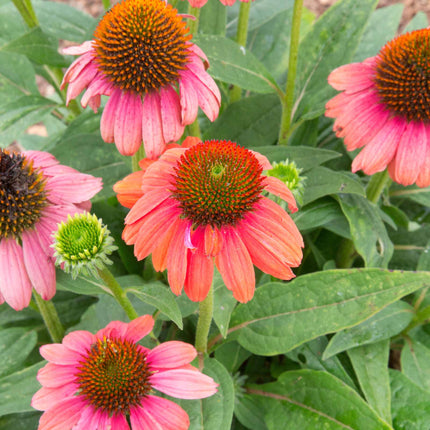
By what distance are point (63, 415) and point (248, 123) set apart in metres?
0.99

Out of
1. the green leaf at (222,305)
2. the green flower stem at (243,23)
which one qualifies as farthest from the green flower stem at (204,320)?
the green flower stem at (243,23)

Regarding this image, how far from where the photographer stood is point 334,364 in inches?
51.8

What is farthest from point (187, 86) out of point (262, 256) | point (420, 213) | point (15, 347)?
point (420, 213)

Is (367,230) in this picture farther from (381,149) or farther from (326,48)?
Answer: (326,48)

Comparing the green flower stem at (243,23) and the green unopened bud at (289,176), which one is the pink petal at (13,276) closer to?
the green unopened bud at (289,176)

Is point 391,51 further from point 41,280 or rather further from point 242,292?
point 41,280

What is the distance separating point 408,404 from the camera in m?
1.25

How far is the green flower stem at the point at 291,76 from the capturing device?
4.03 feet

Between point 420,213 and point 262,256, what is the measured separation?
111 centimetres

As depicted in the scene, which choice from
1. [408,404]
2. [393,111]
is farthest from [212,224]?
[408,404]

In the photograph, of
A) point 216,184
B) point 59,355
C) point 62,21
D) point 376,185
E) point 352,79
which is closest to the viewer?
point 216,184

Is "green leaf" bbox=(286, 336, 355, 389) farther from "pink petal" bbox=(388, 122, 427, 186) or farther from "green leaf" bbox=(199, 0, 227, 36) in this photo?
"green leaf" bbox=(199, 0, 227, 36)

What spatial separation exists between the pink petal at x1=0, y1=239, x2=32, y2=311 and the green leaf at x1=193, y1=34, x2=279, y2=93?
621 millimetres

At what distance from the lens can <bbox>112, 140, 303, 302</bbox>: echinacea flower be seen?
81cm
